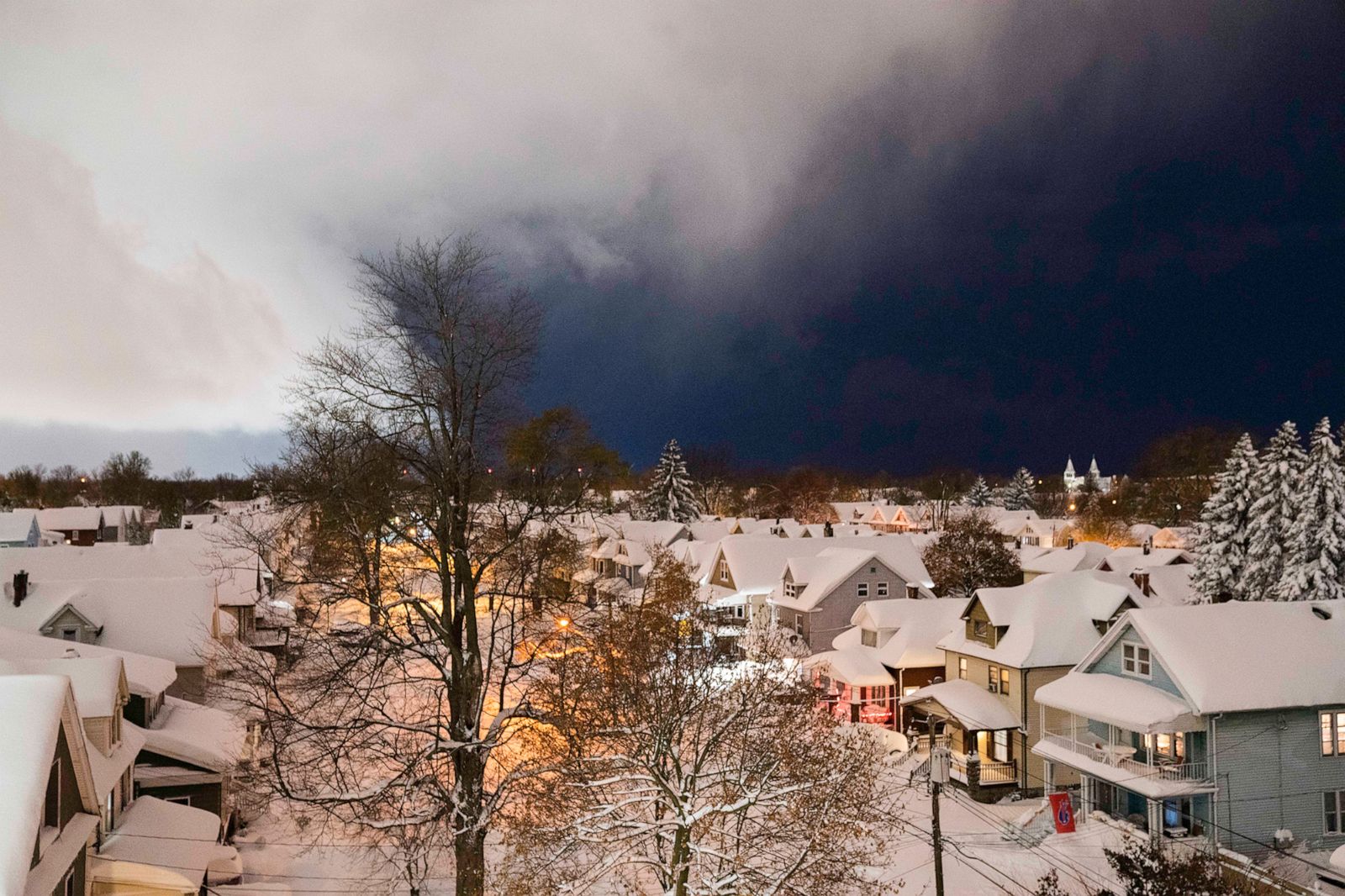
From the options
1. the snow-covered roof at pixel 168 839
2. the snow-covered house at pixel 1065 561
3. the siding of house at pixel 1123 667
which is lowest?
the snow-covered roof at pixel 168 839

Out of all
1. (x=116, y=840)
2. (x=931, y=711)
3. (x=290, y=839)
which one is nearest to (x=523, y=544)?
(x=116, y=840)

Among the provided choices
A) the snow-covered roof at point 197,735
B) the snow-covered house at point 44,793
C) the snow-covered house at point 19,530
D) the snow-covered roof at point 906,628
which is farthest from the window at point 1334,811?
the snow-covered house at point 19,530

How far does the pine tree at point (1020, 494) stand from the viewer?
135625 millimetres

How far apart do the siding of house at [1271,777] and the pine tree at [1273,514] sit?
64.3 ft

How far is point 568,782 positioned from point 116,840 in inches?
403

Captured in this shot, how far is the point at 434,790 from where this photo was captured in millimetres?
14805

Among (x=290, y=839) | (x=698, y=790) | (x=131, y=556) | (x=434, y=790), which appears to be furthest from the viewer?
(x=131, y=556)

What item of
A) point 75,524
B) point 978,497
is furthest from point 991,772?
point 978,497

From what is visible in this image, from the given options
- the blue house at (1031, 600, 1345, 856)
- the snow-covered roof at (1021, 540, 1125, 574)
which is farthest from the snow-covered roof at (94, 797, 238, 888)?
the snow-covered roof at (1021, 540, 1125, 574)

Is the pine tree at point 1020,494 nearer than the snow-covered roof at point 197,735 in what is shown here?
No

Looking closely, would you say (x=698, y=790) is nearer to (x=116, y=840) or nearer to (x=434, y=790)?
(x=434, y=790)

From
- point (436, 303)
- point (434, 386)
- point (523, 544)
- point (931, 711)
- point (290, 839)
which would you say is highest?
point (436, 303)

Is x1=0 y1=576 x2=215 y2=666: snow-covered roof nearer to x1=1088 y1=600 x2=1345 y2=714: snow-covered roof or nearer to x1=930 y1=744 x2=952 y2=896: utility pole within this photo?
x1=930 y1=744 x2=952 y2=896: utility pole

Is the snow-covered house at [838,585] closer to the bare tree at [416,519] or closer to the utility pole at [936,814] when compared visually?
the utility pole at [936,814]
